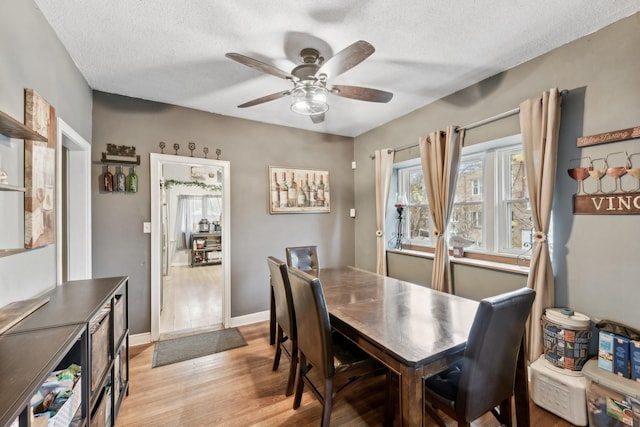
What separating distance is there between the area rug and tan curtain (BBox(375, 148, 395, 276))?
199 cm

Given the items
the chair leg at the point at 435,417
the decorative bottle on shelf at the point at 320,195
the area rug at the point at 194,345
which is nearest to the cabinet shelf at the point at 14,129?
the area rug at the point at 194,345

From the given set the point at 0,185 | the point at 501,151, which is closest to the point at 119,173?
the point at 0,185

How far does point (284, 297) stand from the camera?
204 cm

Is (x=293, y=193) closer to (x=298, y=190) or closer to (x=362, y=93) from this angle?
(x=298, y=190)

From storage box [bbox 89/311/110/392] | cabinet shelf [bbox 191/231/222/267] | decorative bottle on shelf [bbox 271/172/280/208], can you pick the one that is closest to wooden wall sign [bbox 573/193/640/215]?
decorative bottle on shelf [bbox 271/172/280/208]

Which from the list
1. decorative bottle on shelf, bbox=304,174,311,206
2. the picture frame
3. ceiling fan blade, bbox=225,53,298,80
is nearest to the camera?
ceiling fan blade, bbox=225,53,298,80

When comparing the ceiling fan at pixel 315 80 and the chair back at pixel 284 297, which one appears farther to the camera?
the chair back at pixel 284 297

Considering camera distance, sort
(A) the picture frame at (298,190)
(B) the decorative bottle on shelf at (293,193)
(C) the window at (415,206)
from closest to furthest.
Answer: (C) the window at (415,206) → (A) the picture frame at (298,190) → (B) the decorative bottle on shelf at (293,193)

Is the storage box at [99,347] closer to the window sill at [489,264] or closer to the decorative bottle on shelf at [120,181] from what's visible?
the decorative bottle on shelf at [120,181]

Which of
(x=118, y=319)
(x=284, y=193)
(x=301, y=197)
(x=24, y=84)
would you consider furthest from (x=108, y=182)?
(x=301, y=197)

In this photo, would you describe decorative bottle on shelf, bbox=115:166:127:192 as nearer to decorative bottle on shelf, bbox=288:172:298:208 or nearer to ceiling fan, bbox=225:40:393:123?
ceiling fan, bbox=225:40:393:123

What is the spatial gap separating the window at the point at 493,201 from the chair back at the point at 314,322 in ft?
6.90

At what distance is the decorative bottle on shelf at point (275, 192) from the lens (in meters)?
3.62

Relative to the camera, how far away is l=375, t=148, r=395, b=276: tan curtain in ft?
11.8
